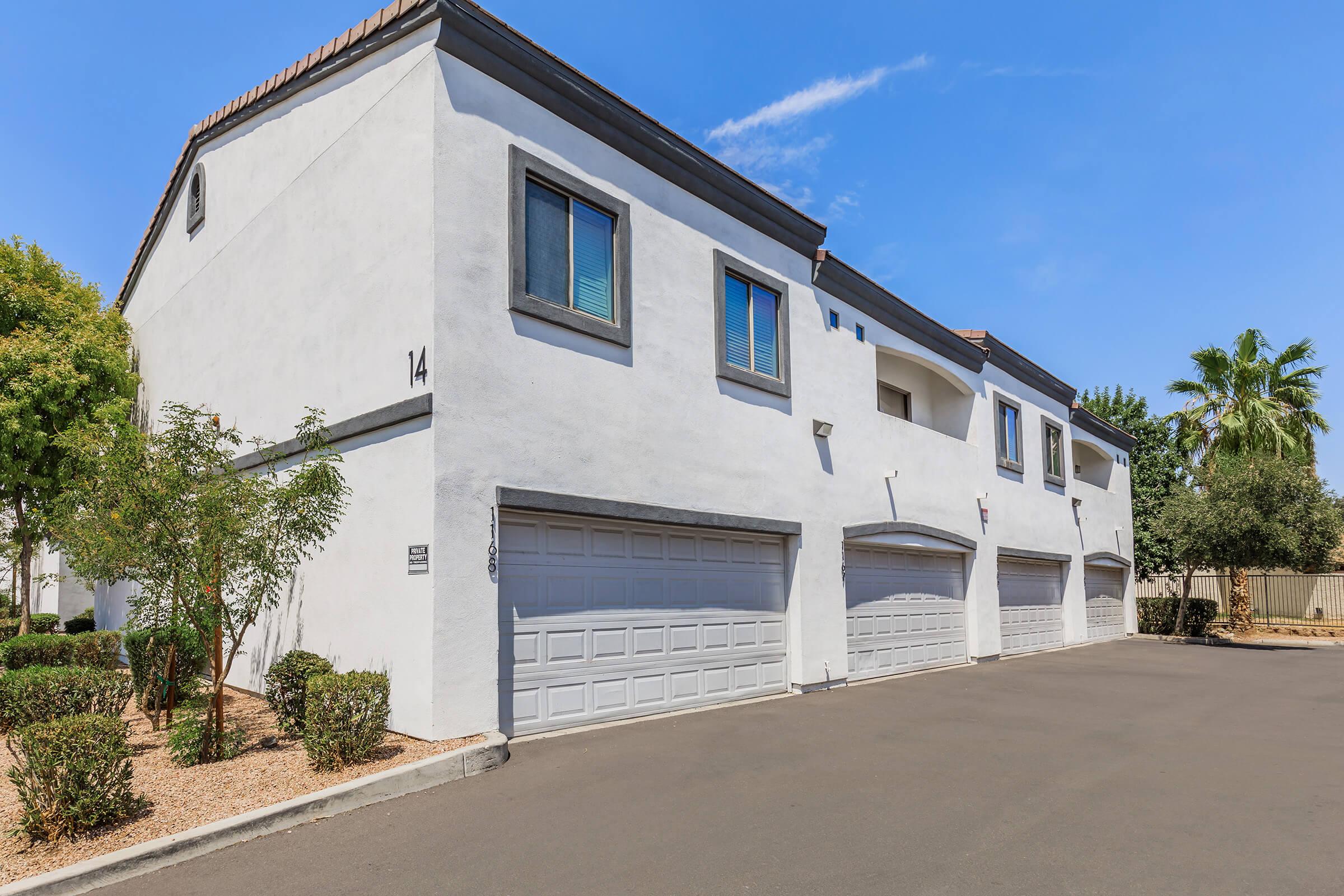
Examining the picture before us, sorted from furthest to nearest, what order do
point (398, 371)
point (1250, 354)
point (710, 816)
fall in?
point (1250, 354), point (398, 371), point (710, 816)

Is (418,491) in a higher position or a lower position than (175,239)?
lower

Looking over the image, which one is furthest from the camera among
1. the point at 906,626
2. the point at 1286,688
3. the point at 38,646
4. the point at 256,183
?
the point at 906,626

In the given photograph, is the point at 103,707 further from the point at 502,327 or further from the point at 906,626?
the point at 906,626

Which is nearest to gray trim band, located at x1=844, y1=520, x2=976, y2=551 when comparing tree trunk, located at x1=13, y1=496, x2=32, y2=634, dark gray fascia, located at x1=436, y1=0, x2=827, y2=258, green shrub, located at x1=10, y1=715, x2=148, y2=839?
dark gray fascia, located at x1=436, y1=0, x2=827, y2=258

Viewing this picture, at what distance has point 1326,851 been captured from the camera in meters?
6.00

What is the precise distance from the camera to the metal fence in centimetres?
3284

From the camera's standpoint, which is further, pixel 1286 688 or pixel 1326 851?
pixel 1286 688

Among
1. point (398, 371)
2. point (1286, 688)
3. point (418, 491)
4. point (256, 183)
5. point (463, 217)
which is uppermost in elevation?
point (256, 183)

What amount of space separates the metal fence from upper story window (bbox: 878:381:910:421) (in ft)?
63.9

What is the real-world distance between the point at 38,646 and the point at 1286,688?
63.1 ft

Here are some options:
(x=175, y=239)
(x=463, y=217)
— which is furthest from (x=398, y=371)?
(x=175, y=239)

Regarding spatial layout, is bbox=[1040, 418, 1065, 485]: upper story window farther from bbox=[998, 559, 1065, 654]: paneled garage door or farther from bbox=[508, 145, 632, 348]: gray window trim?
bbox=[508, 145, 632, 348]: gray window trim

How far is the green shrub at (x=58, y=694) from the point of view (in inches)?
335

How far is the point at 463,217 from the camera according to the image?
9.16 metres
